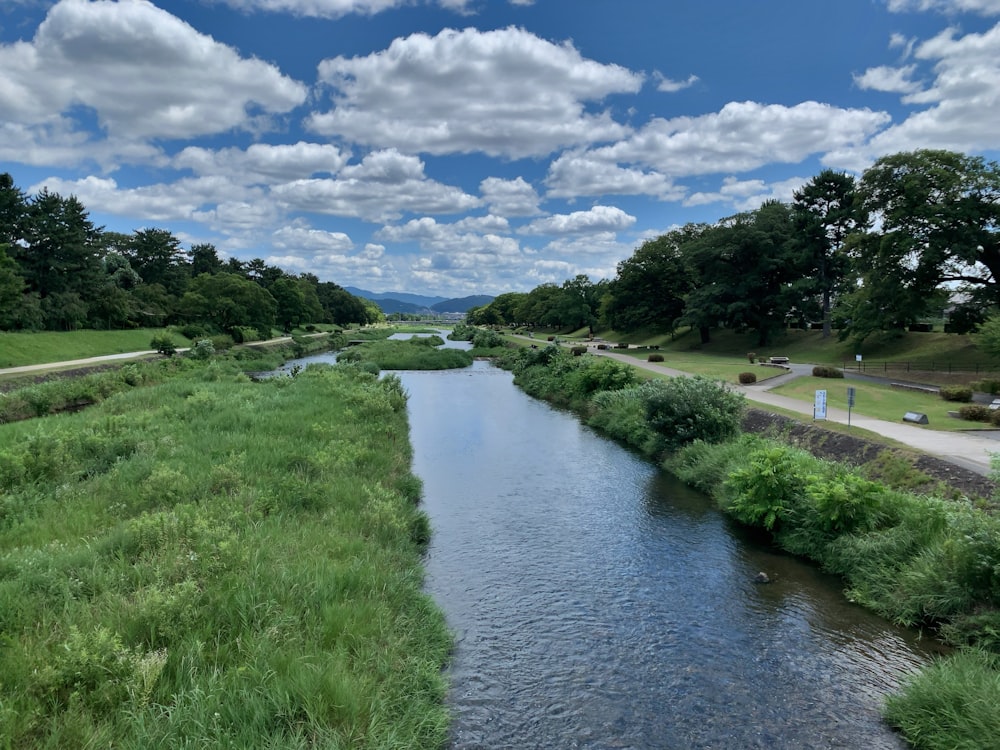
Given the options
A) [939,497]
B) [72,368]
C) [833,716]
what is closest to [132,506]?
[833,716]

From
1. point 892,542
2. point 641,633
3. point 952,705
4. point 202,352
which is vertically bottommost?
point 641,633

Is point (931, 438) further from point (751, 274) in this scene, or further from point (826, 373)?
point (751, 274)

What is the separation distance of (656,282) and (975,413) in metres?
54.3

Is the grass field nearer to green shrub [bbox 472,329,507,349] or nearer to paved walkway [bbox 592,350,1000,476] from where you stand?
green shrub [bbox 472,329,507,349]

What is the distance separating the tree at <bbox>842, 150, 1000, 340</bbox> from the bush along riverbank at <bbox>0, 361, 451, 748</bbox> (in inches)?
1500

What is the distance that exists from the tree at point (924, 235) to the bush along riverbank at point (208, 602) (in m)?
38.1

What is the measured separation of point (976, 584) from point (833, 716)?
12.1ft

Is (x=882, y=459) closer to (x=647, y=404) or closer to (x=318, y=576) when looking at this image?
(x=647, y=404)

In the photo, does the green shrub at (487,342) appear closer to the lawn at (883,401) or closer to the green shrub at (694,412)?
the lawn at (883,401)

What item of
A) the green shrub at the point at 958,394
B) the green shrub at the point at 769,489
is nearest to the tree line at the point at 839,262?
the green shrub at the point at 958,394

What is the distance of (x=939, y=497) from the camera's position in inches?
466

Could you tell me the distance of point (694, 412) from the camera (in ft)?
67.6

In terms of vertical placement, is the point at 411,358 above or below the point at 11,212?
below

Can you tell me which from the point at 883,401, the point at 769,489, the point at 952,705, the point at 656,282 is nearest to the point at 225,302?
the point at 656,282
